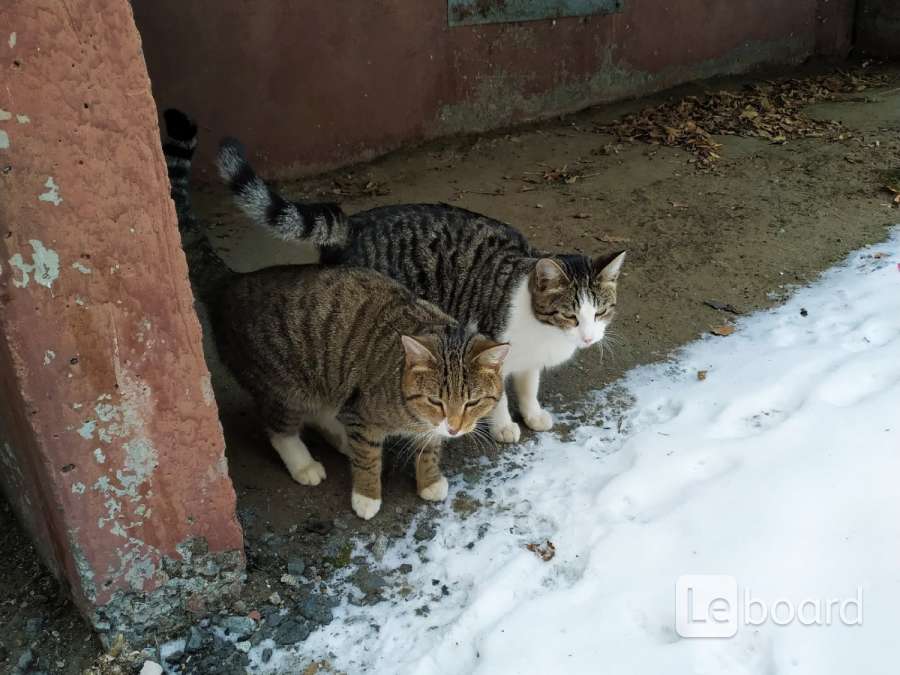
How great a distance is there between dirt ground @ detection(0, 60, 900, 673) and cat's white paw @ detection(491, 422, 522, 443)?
5cm

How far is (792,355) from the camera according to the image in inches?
142

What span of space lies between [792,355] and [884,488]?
1163mm

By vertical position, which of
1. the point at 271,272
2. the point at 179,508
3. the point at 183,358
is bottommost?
the point at 179,508

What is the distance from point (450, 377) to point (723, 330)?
6.57 feet

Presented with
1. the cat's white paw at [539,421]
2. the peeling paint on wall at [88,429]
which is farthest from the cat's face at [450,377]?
the peeling paint on wall at [88,429]

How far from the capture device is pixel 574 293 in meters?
3.13

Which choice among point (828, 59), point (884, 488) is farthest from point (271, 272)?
point (828, 59)

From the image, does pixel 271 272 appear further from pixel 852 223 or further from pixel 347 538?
pixel 852 223

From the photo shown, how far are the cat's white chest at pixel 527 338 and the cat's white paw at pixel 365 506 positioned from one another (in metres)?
0.80

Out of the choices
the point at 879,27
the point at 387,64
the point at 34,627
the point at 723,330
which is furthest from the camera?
the point at 879,27

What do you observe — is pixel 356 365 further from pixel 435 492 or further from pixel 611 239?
pixel 611 239

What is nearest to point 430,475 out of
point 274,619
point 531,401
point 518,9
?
point 531,401

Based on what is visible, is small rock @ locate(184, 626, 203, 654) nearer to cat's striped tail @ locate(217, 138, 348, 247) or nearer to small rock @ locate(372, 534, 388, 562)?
small rock @ locate(372, 534, 388, 562)

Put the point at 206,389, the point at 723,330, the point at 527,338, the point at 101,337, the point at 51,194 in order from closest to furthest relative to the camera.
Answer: the point at 51,194 → the point at 101,337 → the point at 206,389 → the point at 527,338 → the point at 723,330
